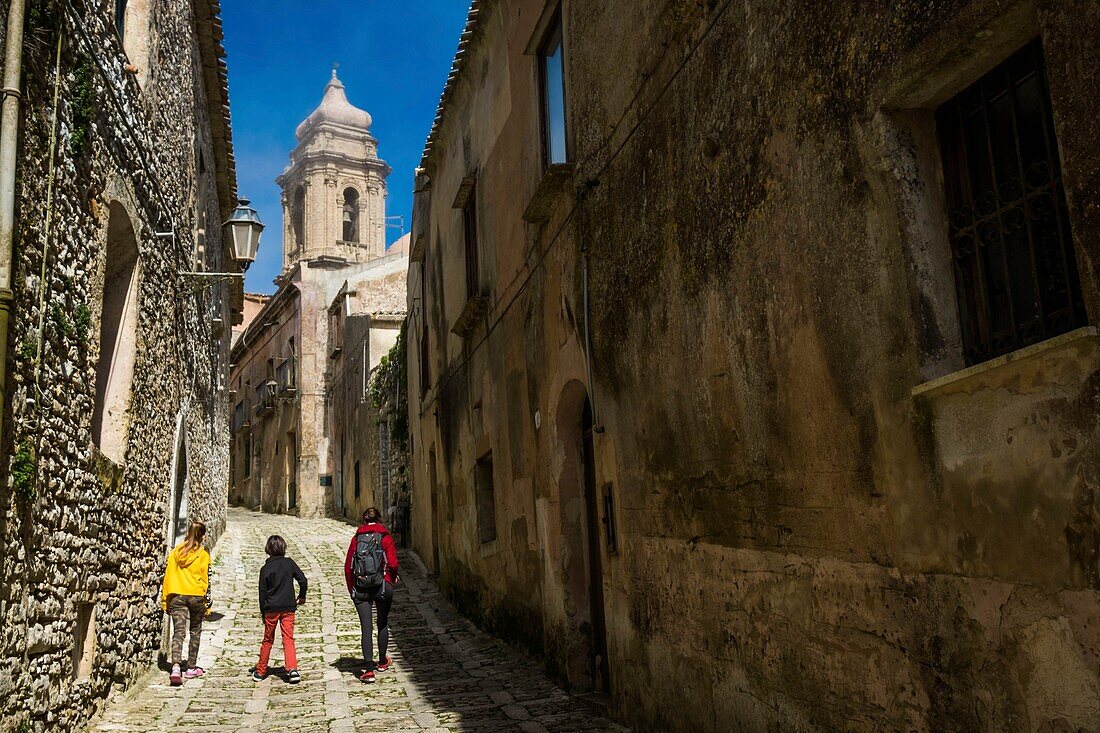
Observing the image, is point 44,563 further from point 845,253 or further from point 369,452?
point 369,452

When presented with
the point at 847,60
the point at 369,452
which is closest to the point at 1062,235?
the point at 847,60

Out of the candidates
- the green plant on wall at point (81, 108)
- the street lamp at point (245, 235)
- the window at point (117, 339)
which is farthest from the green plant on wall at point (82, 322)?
the street lamp at point (245, 235)

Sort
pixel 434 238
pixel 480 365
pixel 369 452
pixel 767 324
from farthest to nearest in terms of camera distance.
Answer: pixel 369 452
pixel 434 238
pixel 480 365
pixel 767 324

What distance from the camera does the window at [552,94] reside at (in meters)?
8.29

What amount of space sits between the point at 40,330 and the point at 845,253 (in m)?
4.48

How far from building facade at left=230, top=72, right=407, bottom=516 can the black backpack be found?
604 inches

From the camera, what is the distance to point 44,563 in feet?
18.8

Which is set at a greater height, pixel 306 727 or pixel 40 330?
pixel 40 330

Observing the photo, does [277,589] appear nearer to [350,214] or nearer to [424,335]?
[424,335]

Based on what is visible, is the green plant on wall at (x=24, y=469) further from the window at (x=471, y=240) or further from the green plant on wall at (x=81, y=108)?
the window at (x=471, y=240)

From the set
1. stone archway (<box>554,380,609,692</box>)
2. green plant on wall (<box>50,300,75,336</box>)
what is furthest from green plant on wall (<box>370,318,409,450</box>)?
green plant on wall (<box>50,300,75,336</box>)

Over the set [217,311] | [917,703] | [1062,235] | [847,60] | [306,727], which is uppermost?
[217,311]

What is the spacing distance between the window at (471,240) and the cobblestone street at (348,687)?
406 cm

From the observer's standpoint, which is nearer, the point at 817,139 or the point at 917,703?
the point at 917,703
